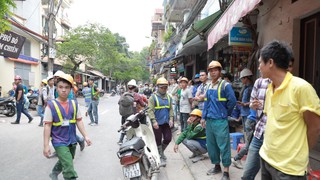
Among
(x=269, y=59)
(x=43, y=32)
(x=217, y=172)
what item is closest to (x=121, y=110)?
(x=217, y=172)

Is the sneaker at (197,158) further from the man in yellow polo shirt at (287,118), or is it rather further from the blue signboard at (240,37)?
the man in yellow polo shirt at (287,118)

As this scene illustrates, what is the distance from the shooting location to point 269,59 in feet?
7.39

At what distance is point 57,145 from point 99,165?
205 centimetres

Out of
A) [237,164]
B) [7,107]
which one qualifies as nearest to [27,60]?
[7,107]

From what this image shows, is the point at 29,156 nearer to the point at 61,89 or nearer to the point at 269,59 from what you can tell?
the point at 61,89

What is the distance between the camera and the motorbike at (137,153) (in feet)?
12.1

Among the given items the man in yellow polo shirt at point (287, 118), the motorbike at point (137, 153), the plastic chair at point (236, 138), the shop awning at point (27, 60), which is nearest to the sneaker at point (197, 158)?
the plastic chair at point (236, 138)

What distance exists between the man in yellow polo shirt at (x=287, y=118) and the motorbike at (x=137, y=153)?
1.87m

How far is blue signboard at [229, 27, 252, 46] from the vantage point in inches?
263

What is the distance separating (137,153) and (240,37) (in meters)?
Result: 4.27

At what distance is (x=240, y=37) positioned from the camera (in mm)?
6773

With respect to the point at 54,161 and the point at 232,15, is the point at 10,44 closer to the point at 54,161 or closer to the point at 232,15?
the point at 54,161

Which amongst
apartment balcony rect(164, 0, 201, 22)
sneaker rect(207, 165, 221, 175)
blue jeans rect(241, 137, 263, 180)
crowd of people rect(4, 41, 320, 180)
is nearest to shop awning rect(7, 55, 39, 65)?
apartment balcony rect(164, 0, 201, 22)

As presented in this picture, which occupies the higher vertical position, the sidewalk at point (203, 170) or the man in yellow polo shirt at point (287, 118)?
the man in yellow polo shirt at point (287, 118)
